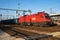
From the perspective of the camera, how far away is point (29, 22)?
31438mm

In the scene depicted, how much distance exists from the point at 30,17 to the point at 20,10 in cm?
1787

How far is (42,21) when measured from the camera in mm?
25953

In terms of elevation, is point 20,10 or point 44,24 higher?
point 20,10

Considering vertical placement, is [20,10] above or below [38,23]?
above

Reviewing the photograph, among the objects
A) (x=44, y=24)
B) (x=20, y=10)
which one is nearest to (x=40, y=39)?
(x=44, y=24)

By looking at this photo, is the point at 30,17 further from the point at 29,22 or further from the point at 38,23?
the point at 38,23

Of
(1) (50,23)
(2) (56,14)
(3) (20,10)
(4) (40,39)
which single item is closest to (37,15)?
(1) (50,23)

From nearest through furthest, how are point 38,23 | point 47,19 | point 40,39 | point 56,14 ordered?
point 40,39
point 47,19
point 38,23
point 56,14

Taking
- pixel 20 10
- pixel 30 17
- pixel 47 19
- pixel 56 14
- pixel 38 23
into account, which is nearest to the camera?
pixel 47 19

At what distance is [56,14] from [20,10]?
98.2 feet

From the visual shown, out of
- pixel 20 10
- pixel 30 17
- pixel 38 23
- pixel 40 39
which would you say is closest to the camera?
pixel 40 39

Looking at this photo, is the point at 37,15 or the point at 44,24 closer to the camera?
the point at 44,24

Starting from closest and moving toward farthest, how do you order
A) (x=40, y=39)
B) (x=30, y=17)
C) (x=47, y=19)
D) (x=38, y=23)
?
1. (x=40, y=39)
2. (x=47, y=19)
3. (x=38, y=23)
4. (x=30, y=17)

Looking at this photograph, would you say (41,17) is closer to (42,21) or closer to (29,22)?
(42,21)
